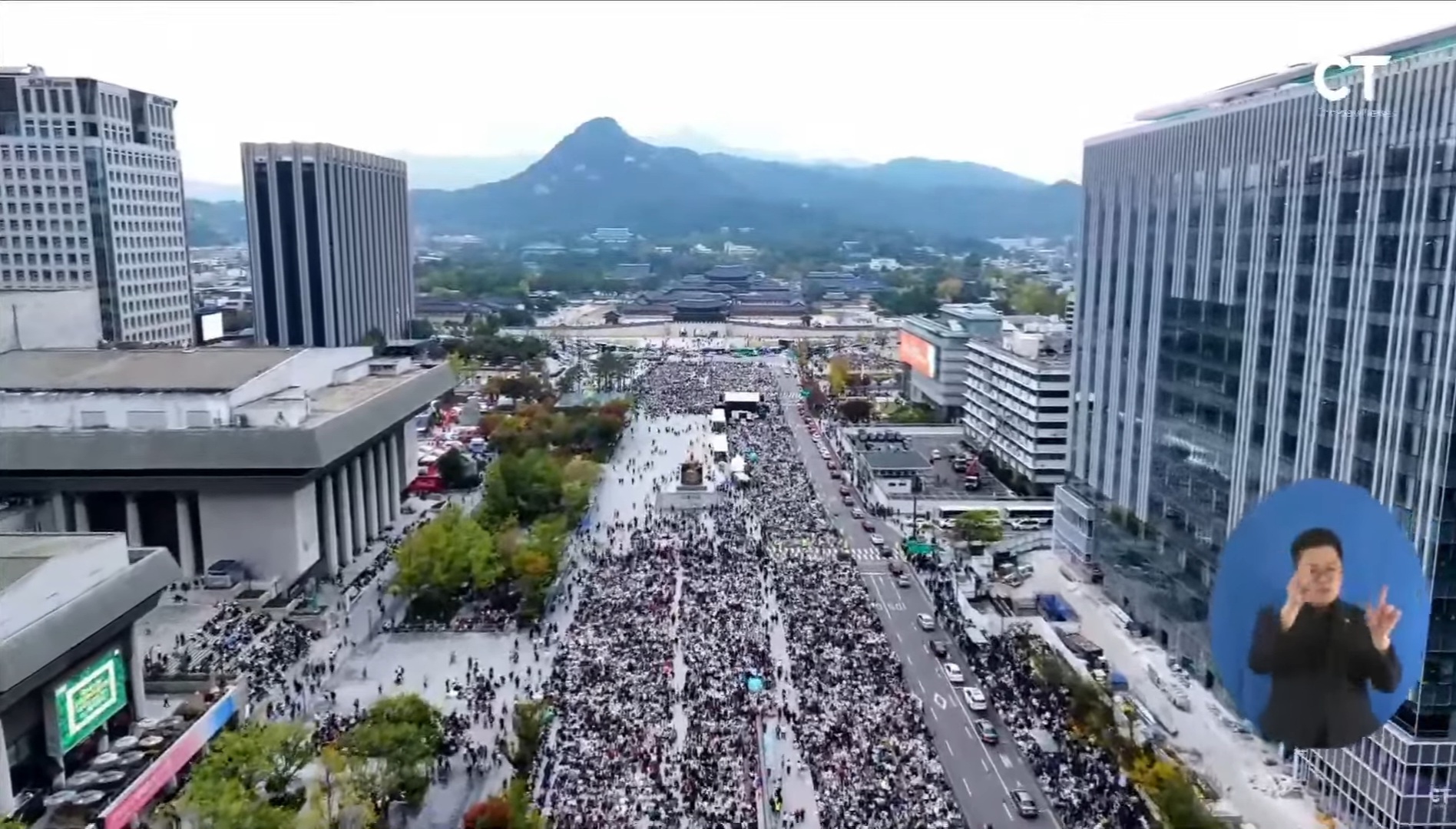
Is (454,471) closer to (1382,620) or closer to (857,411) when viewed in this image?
(857,411)

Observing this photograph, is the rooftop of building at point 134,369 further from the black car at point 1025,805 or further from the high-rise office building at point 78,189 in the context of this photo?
the black car at point 1025,805

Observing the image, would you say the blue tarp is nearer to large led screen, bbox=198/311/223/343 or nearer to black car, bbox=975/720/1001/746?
black car, bbox=975/720/1001/746

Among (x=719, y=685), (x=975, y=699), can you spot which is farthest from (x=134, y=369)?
(x=975, y=699)

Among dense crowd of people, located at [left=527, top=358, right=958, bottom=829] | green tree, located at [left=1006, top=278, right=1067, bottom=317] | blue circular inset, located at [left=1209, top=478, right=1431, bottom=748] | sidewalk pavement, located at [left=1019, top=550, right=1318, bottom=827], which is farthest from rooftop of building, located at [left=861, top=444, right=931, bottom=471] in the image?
green tree, located at [left=1006, top=278, right=1067, bottom=317]

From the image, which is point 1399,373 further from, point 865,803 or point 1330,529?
point 865,803

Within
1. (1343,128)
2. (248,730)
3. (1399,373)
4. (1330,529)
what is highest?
(1343,128)

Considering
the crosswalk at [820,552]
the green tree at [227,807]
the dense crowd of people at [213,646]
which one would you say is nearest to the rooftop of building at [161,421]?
the dense crowd of people at [213,646]

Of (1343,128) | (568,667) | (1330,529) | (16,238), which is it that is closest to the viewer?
(1330,529)

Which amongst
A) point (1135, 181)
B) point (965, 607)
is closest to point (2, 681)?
point (965, 607)
